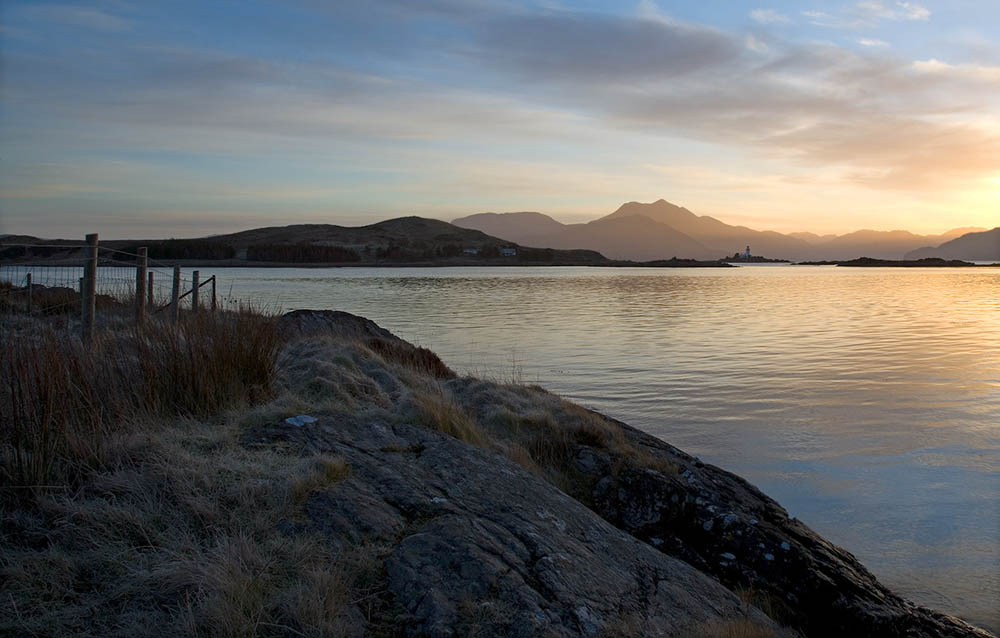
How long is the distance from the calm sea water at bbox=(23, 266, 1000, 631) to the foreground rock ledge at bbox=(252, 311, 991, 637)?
1332 millimetres

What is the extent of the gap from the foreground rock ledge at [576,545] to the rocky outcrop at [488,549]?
0.01 metres

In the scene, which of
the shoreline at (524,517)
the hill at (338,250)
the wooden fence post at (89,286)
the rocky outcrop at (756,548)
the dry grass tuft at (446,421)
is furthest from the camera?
the hill at (338,250)

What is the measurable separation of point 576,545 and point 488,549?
0.85m

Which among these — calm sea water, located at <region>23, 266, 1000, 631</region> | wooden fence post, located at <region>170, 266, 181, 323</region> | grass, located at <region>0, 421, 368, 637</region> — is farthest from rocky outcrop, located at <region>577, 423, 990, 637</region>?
wooden fence post, located at <region>170, 266, 181, 323</region>

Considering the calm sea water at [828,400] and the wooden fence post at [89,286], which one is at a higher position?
the wooden fence post at [89,286]

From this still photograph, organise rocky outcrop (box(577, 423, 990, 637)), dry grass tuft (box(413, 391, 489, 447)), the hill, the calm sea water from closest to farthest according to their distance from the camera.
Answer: rocky outcrop (box(577, 423, 990, 637)) → dry grass tuft (box(413, 391, 489, 447)) → the calm sea water → the hill

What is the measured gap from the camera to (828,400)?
14.5 meters

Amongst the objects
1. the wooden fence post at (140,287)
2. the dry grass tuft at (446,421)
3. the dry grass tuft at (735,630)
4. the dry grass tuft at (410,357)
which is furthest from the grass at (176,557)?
the wooden fence post at (140,287)

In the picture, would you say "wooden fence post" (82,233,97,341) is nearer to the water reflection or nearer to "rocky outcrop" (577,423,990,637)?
"rocky outcrop" (577,423,990,637)

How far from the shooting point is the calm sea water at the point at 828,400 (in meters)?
7.70

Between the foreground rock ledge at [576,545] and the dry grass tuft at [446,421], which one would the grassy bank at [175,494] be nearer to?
the dry grass tuft at [446,421]

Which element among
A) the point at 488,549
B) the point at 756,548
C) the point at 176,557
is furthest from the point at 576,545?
the point at 176,557

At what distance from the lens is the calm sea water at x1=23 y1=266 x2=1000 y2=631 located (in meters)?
7.70

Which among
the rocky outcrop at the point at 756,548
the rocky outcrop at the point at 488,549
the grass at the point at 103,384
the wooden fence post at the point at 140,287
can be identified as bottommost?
the rocky outcrop at the point at 756,548
